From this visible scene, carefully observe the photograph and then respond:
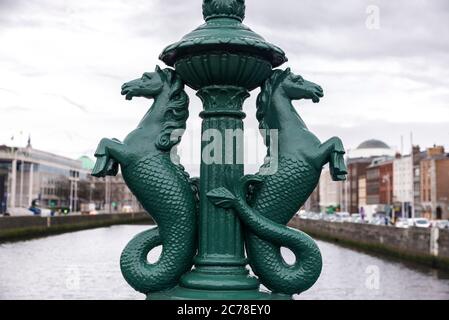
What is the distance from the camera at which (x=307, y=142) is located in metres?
3.93

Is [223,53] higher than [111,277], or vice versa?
[223,53]

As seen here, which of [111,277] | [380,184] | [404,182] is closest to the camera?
[111,277]

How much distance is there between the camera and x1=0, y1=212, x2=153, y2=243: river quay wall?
38.2 m

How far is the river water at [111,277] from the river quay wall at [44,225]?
4514mm

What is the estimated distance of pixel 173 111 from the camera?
3.96 meters

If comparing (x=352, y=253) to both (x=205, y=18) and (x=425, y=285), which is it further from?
(x=205, y=18)

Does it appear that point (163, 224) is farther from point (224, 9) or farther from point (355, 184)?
point (355, 184)

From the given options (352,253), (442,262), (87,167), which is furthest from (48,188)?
(442,262)

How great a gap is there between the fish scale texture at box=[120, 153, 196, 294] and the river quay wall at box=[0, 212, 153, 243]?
1397 inches

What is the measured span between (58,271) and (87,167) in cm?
7970

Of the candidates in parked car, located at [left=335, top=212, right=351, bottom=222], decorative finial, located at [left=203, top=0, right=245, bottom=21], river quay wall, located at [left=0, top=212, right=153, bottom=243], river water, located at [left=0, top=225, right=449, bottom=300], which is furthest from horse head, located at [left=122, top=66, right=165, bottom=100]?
parked car, located at [left=335, top=212, right=351, bottom=222]

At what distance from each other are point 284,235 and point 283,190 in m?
0.30

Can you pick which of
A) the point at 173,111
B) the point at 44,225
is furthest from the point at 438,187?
the point at 173,111
